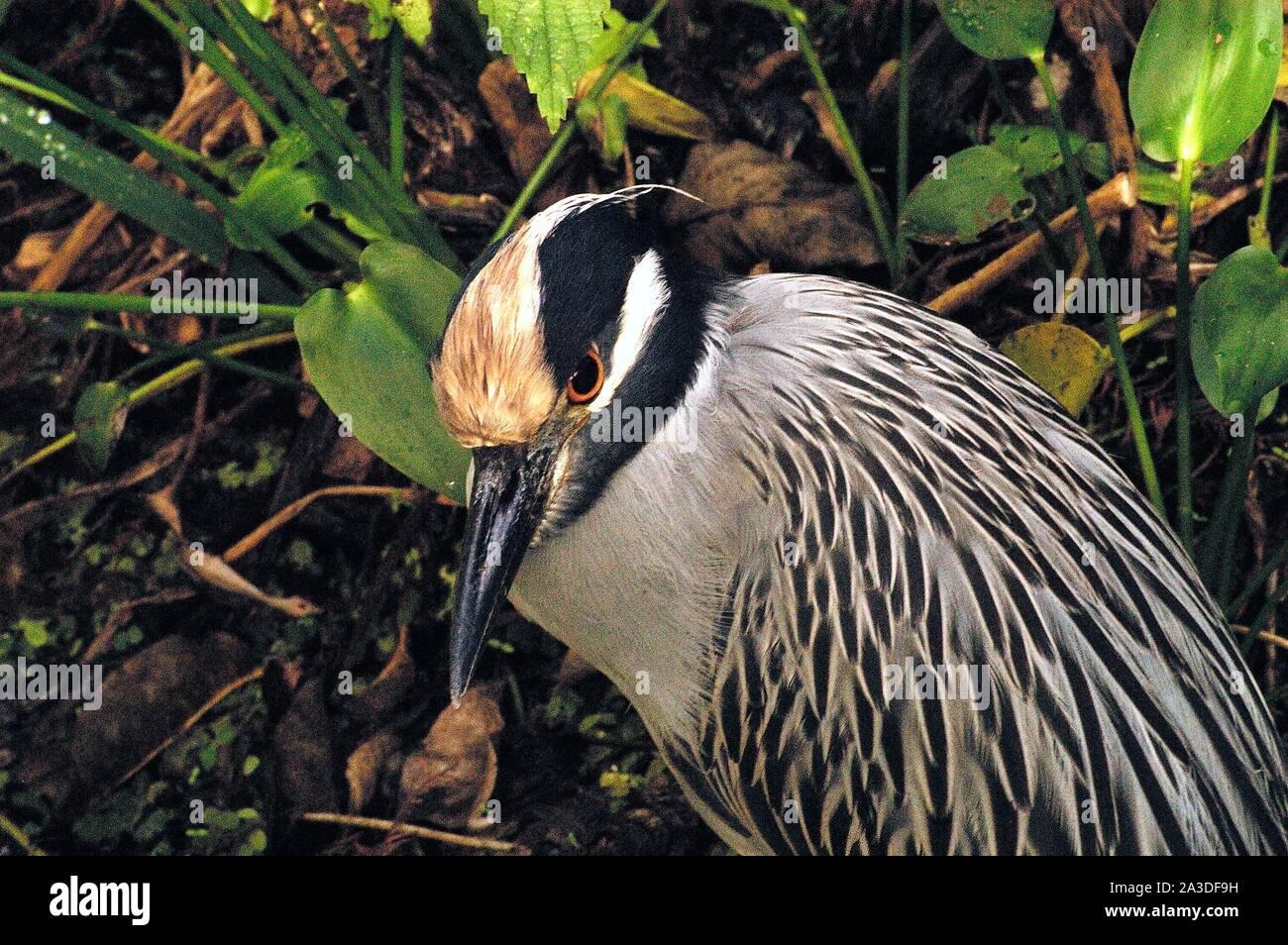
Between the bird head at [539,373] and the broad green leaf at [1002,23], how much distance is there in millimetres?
704

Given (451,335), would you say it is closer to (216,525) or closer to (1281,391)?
(216,525)

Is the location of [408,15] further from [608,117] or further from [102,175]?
[102,175]

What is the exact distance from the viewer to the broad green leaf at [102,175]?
2336 millimetres

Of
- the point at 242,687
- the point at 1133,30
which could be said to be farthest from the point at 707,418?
the point at 1133,30

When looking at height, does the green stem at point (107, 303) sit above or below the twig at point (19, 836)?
above

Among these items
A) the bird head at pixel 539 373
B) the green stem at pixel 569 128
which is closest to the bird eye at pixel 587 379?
the bird head at pixel 539 373

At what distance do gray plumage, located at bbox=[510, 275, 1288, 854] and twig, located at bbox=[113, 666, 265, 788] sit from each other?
0.85 metres

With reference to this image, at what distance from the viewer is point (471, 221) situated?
2.81 meters

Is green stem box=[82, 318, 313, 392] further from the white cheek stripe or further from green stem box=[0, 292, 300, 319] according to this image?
the white cheek stripe

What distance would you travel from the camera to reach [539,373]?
185cm

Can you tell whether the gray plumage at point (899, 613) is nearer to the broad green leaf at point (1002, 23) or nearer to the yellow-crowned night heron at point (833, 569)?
the yellow-crowned night heron at point (833, 569)

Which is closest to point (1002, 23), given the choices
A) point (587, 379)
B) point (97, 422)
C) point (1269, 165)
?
point (1269, 165)

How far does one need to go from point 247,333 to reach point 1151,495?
72.3 inches

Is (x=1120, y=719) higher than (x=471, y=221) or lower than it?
lower
